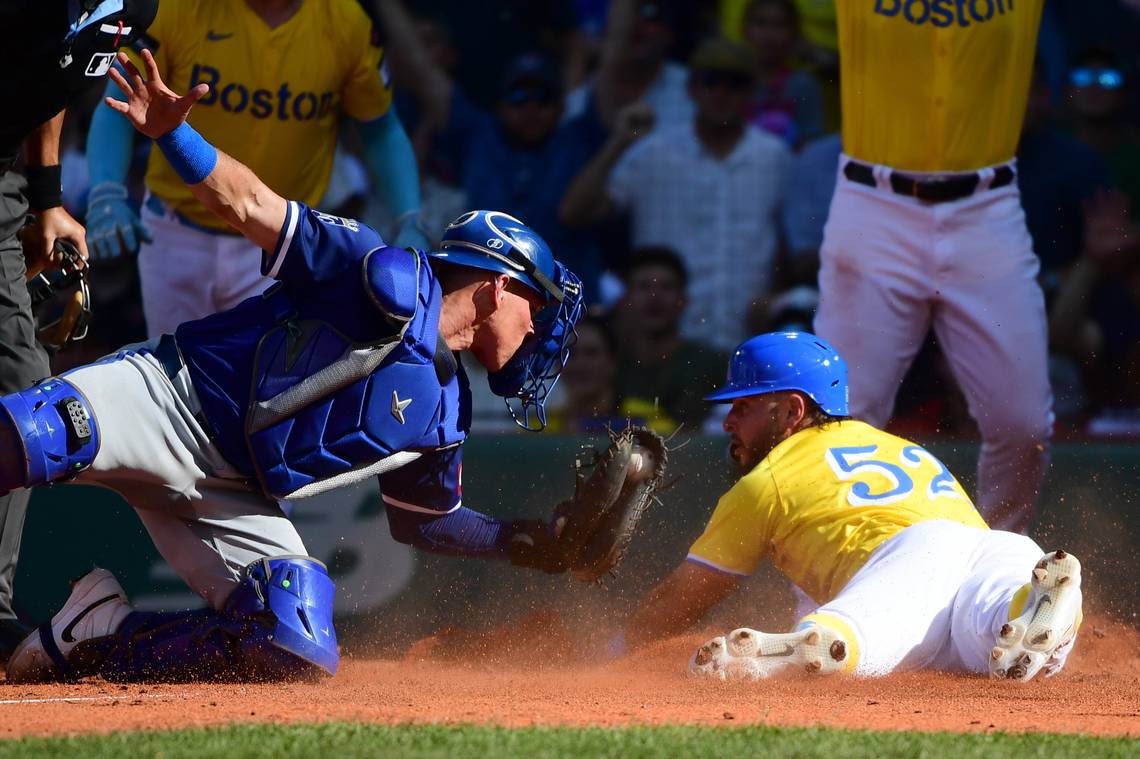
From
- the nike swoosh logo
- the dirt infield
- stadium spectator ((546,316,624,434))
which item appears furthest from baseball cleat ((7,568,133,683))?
stadium spectator ((546,316,624,434))

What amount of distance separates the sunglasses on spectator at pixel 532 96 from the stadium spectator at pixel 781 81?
105 centimetres

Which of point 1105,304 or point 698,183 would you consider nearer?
point 1105,304

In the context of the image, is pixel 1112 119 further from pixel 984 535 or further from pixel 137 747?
pixel 137 747

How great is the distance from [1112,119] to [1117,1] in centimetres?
111

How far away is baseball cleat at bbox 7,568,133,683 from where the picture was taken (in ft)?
14.7

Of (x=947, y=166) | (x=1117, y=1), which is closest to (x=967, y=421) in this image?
(x=947, y=166)

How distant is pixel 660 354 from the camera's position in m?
7.46

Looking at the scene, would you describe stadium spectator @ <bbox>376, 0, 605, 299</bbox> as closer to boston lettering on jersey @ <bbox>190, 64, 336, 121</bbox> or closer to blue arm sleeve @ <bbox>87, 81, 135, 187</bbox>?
boston lettering on jersey @ <bbox>190, 64, 336, 121</bbox>

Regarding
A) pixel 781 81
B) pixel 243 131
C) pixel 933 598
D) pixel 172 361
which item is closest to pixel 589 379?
pixel 781 81

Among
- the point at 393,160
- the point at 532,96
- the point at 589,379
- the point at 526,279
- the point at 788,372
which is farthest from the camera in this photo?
the point at 532,96

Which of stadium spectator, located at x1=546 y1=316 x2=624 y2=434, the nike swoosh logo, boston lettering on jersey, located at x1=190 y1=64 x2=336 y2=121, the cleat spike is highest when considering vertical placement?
boston lettering on jersey, located at x1=190 y1=64 x2=336 y2=121

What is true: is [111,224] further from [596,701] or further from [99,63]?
[596,701]

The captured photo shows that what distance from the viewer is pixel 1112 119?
7.95 metres

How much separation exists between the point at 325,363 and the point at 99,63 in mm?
1210
